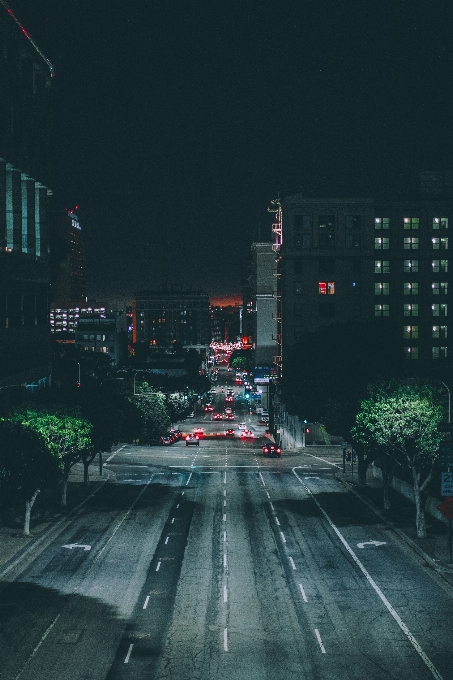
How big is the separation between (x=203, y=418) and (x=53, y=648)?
13833 centimetres

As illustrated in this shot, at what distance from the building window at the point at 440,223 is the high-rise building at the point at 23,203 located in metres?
62.4

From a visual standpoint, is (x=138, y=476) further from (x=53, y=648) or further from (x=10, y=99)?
(x=53, y=648)

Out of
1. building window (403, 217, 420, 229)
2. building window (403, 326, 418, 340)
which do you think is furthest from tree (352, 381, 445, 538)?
building window (403, 217, 420, 229)

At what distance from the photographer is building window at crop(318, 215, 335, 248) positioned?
12456cm

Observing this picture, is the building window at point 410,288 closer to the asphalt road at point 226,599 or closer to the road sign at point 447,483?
the asphalt road at point 226,599

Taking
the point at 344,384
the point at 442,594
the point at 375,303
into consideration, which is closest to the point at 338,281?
the point at 375,303

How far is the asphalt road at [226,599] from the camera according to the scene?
23797 mm

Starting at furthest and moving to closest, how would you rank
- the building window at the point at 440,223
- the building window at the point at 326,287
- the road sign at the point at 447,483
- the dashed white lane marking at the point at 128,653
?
the building window at the point at 326,287, the building window at the point at 440,223, the road sign at the point at 447,483, the dashed white lane marking at the point at 128,653

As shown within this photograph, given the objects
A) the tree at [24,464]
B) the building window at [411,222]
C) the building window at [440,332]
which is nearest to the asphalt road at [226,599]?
the tree at [24,464]

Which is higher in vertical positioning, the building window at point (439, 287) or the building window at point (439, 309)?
the building window at point (439, 287)

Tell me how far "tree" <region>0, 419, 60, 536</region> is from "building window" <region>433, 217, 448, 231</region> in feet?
303

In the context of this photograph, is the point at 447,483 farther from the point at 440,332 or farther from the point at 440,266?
the point at 440,266

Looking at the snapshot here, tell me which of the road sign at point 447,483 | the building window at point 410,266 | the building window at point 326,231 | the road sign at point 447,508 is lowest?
the road sign at point 447,508

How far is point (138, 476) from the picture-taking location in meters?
71.8
